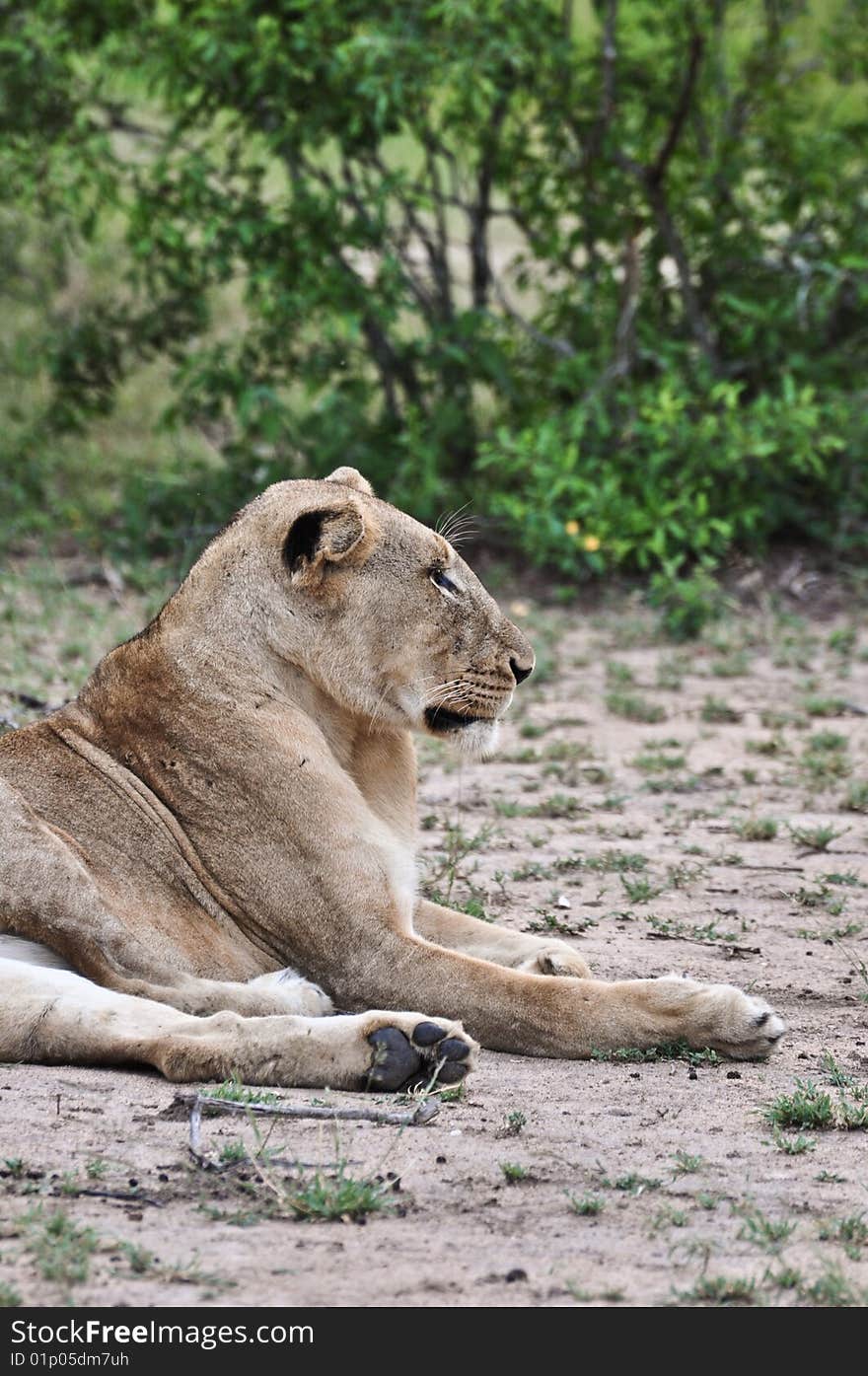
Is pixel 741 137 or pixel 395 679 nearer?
pixel 395 679

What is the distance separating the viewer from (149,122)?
17.0 meters

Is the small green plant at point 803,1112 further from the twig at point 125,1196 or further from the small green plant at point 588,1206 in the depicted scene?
the twig at point 125,1196

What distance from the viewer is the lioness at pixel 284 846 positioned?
3.54 meters

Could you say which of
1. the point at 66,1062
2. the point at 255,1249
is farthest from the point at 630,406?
the point at 255,1249

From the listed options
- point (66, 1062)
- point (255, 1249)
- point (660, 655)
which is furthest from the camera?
point (660, 655)

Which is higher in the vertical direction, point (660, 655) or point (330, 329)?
point (330, 329)

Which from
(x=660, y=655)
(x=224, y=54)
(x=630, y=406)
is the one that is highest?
(x=224, y=54)

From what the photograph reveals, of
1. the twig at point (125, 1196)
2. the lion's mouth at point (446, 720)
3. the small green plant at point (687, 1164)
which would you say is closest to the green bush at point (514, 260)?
the lion's mouth at point (446, 720)

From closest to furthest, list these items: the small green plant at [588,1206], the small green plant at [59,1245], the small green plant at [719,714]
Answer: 1. the small green plant at [59,1245]
2. the small green plant at [588,1206]
3. the small green plant at [719,714]

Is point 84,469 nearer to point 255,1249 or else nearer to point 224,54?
point 224,54

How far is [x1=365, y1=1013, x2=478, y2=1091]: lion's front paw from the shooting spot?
134 inches

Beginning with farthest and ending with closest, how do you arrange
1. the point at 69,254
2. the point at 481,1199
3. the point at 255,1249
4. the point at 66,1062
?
the point at 69,254
the point at 66,1062
the point at 481,1199
the point at 255,1249

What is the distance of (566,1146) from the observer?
3.18m

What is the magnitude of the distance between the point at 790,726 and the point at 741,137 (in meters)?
4.09
